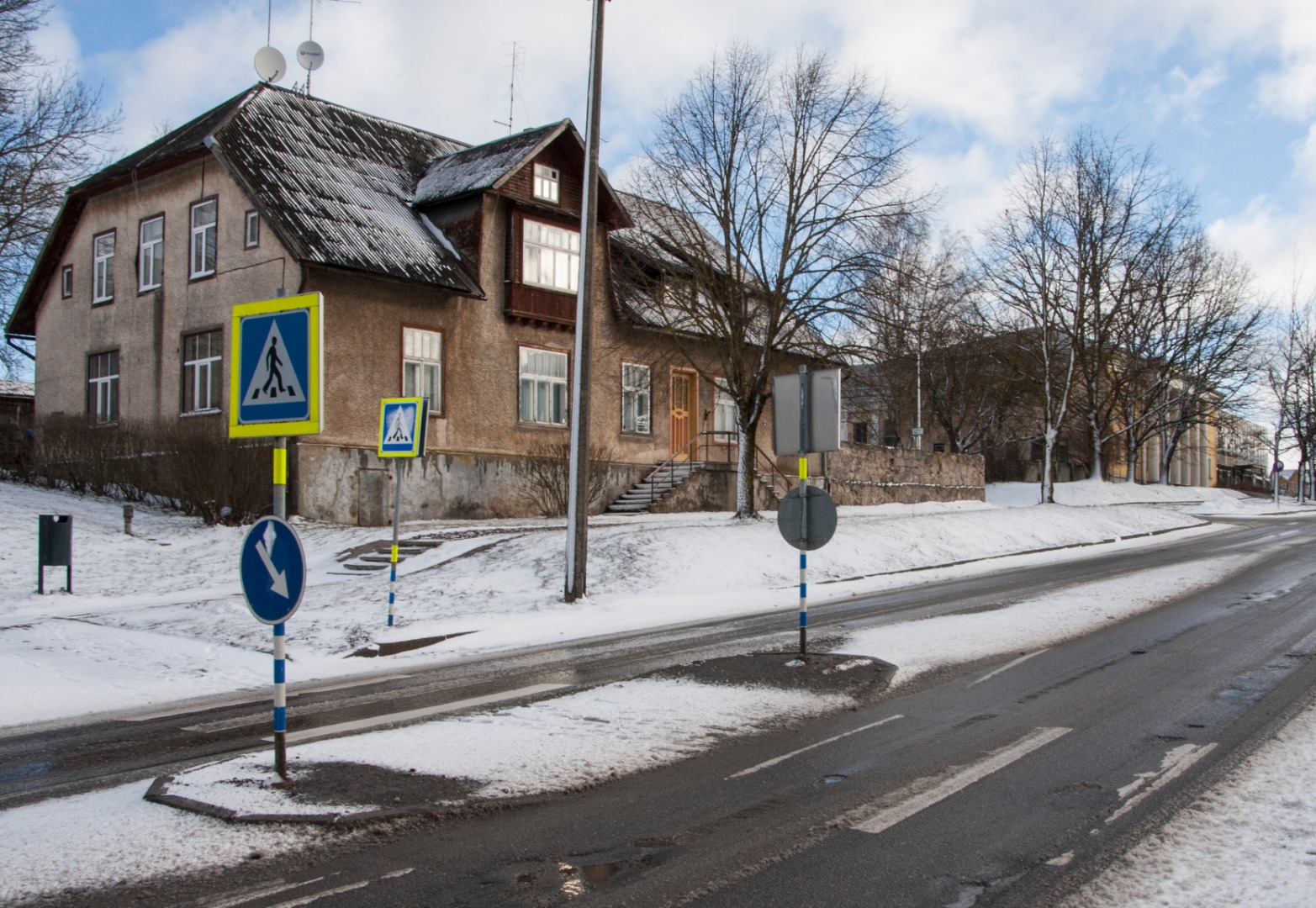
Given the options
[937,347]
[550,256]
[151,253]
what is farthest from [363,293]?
[937,347]

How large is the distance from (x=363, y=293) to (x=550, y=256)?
5656 mm

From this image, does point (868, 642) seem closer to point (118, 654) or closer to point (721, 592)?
point (721, 592)

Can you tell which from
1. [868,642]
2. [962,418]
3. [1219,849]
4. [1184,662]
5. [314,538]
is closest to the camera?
[1219,849]

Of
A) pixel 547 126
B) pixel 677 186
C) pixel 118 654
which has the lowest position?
pixel 118 654

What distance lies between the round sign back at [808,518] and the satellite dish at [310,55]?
88.4 feet

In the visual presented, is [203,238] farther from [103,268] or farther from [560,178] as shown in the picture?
[560,178]

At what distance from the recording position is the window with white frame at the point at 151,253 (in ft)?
89.9

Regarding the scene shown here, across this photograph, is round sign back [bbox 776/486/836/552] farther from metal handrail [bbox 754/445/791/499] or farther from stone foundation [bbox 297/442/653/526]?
metal handrail [bbox 754/445/791/499]

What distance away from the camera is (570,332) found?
1158 inches

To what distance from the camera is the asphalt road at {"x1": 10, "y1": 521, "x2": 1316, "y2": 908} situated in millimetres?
4586

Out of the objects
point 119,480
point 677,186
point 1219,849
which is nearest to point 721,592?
point 677,186

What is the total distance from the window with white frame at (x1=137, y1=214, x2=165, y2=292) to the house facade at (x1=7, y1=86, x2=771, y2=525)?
6cm

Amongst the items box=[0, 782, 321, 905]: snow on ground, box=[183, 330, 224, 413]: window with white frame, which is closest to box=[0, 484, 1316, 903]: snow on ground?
box=[0, 782, 321, 905]: snow on ground

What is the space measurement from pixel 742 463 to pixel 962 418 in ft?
110
